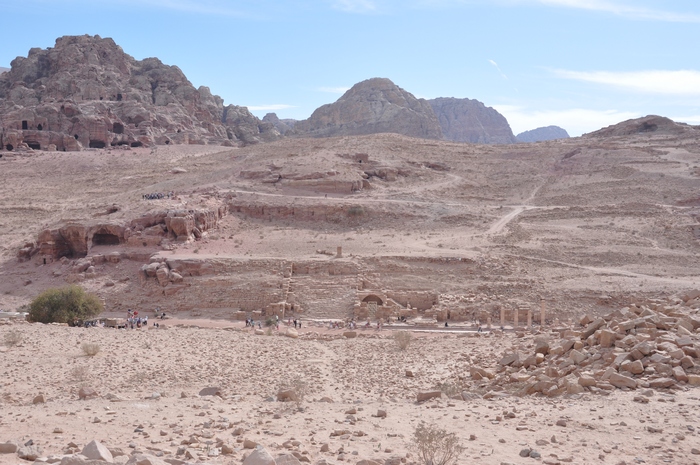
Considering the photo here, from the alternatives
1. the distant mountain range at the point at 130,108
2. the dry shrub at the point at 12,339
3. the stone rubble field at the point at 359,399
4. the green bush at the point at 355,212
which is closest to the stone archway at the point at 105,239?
the green bush at the point at 355,212

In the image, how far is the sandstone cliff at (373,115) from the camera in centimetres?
9900

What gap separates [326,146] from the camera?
57.2 metres

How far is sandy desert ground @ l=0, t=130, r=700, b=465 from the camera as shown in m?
7.90

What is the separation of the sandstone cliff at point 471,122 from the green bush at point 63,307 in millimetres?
136658

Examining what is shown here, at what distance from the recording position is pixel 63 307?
23984 mm

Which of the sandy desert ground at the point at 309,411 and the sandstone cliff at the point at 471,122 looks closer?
the sandy desert ground at the point at 309,411

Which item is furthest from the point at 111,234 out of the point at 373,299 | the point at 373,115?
the point at 373,115

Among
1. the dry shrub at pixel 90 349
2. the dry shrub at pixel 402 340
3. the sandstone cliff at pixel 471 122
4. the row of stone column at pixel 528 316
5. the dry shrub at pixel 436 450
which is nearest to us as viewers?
the dry shrub at pixel 436 450

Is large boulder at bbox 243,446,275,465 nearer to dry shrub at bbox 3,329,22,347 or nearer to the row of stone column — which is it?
dry shrub at bbox 3,329,22,347

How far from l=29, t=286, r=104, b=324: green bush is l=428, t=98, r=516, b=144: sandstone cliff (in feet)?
448

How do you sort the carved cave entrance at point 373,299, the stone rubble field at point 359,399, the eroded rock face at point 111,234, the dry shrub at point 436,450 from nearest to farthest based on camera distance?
1. the dry shrub at point 436,450
2. the stone rubble field at point 359,399
3. the carved cave entrance at point 373,299
4. the eroded rock face at point 111,234

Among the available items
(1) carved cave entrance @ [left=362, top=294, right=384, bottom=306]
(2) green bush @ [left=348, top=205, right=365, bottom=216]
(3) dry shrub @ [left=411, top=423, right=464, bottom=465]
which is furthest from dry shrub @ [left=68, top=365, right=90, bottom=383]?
→ (2) green bush @ [left=348, top=205, right=365, bottom=216]

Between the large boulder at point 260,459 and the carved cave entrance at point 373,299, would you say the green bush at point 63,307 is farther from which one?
the large boulder at point 260,459

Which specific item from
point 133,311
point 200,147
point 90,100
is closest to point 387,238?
point 133,311
